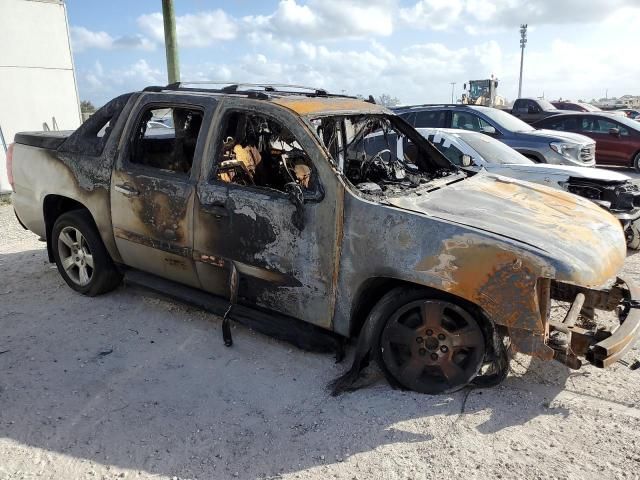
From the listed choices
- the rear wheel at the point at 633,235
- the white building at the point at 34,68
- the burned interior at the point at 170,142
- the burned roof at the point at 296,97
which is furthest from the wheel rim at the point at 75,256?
the white building at the point at 34,68

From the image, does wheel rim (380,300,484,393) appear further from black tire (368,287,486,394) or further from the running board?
the running board

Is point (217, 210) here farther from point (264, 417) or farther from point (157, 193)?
point (264, 417)

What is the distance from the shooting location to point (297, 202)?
3312 millimetres

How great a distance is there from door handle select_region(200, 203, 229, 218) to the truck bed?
73.1 inches

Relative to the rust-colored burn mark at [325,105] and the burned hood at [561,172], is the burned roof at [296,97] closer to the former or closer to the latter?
the rust-colored burn mark at [325,105]

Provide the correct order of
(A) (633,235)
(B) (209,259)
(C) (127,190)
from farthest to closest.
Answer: (A) (633,235) → (C) (127,190) → (B) (209,259)

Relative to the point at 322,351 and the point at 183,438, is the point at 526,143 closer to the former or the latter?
the point at 322,351

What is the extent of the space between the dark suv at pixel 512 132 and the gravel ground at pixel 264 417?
6319 mm

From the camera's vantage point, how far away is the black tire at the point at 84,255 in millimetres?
4574

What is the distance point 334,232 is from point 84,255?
264cm

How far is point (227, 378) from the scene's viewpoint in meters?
3.56

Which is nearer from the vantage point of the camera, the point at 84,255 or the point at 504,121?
the point at 84,255

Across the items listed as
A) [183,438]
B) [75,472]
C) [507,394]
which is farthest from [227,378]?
[507,394]

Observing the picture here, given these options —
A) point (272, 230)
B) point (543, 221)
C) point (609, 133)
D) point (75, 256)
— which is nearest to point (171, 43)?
point (75, 256)
